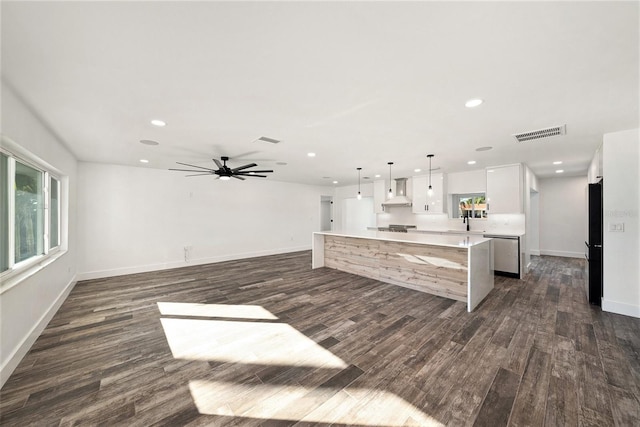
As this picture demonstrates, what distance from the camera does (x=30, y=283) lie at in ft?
8.77

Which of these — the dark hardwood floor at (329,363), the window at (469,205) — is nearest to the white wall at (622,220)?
the dark hardwood floor at (329,363)

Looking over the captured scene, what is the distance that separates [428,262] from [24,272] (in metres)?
5.36

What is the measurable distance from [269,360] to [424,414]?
1.37 metres

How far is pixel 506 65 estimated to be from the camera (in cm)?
181

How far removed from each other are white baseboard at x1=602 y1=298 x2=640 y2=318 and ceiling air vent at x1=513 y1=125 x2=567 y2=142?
97.0 inches

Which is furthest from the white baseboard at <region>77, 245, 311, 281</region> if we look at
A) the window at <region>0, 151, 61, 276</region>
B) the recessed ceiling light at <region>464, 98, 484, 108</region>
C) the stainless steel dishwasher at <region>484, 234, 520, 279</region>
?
the recessed ceiling light at <region>464, 98, 484, 108</region>

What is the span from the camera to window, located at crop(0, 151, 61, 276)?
2309mm

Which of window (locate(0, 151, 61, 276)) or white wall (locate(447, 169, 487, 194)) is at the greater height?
white wall (locate(447, 169, 487, 194))

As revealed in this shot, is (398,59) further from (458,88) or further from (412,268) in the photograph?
(412,268)

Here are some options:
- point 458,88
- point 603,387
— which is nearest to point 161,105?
point 458,88

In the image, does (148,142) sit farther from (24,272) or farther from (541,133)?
(541,133)

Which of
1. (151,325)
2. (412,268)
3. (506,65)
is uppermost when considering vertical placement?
(506,65)

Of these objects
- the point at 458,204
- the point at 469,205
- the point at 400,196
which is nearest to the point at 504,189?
the point at 469,205

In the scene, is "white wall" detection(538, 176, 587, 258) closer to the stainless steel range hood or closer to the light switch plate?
the stainless steel range hood
